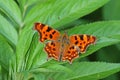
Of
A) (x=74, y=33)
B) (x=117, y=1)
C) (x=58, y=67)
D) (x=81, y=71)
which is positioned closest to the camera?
(x=58, y=67)

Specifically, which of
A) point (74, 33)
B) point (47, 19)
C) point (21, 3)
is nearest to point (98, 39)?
point (74, 33)

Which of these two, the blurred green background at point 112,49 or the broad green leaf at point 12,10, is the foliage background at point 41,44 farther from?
the blurred green background at point 112,49

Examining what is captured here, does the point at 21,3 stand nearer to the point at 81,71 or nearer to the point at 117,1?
the point at 81,71

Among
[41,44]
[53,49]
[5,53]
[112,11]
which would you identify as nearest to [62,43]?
[53,49]

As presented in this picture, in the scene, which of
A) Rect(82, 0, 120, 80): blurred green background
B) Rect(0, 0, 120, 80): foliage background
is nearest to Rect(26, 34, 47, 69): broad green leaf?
Rect(0, 0, 120, 80): foliage background

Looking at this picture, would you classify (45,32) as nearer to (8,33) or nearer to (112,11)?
(8,33)
